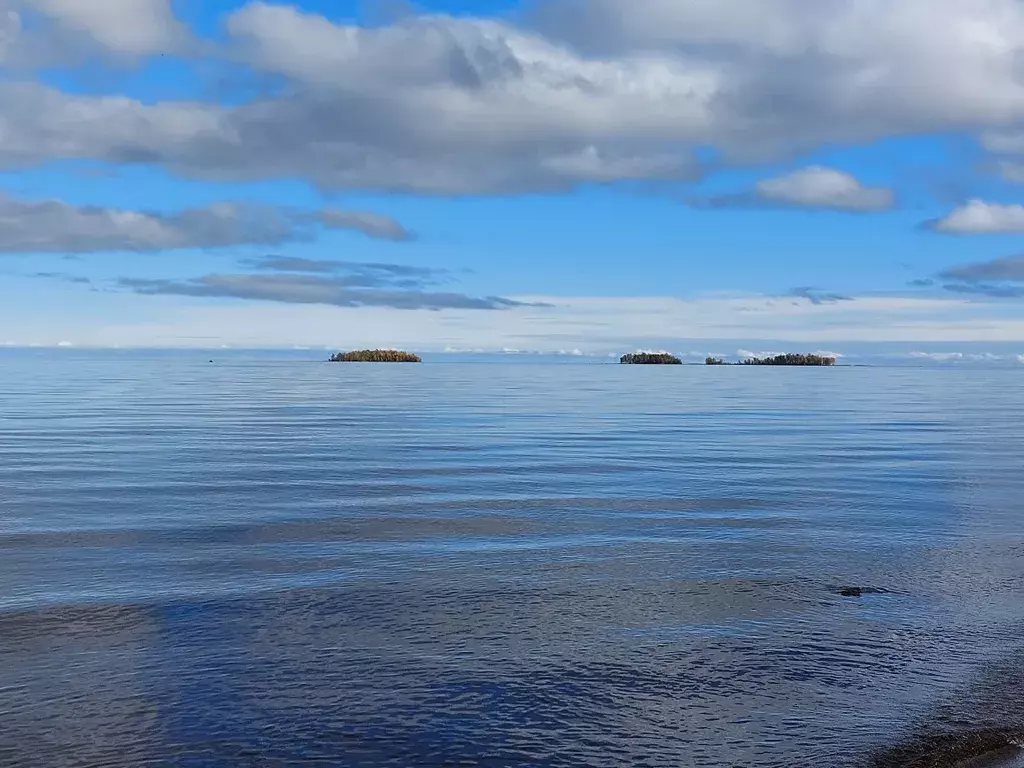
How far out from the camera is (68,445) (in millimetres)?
34062

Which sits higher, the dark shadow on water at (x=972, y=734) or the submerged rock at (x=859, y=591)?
the submerged rock at (x=859, y=591)

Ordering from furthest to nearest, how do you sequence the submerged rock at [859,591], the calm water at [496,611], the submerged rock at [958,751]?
the submerged rock at [859,591], the calm water at [496,611], the submerged rock at [958,751]

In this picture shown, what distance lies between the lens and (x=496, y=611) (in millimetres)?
13203

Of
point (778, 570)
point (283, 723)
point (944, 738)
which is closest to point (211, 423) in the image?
point (778, 570)

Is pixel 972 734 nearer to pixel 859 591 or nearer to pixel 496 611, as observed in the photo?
pixel 859 591

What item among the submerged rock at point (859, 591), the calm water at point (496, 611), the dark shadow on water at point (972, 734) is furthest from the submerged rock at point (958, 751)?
the submerged rock at point (859, 591)

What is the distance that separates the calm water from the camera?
9.41 meters

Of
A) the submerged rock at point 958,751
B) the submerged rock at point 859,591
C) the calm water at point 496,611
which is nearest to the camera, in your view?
the submerged rock at point 958,751

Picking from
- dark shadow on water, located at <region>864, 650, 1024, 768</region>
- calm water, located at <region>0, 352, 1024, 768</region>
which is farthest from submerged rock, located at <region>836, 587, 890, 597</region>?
dark shadow on water, located at <region>864, 650, 1024, 768</region>

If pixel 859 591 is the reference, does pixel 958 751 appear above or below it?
A: below

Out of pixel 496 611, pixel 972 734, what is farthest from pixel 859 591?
pixel 496 611

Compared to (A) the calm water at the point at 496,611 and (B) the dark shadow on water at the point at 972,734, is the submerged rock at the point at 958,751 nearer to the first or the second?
(B) the dark shadow on water at the point at 972,734

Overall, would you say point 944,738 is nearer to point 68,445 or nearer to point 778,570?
point 778,570

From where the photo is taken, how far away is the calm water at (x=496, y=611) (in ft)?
30.9
